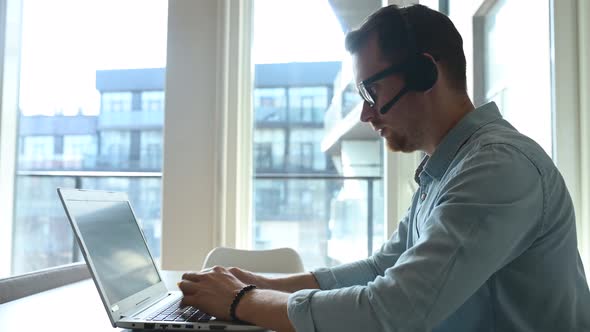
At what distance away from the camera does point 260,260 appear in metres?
2.13

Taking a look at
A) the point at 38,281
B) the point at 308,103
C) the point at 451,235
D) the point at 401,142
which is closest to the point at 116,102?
the point at 308,103

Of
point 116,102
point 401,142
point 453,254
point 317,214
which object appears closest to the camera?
point 453,254

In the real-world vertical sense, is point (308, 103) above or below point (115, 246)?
above

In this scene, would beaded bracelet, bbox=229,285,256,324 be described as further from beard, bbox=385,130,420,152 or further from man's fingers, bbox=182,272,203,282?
beard, bbox=385,130,420,152

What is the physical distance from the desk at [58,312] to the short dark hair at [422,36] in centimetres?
85

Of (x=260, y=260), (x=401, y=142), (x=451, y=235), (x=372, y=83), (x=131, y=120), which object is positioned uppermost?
(x=131, y=120)

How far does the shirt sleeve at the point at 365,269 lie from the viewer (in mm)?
1332

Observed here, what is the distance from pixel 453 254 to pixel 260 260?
1.43 meters

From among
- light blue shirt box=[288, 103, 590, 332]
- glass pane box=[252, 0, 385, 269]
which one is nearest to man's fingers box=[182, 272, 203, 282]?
light blue shirt box=[288, 103, 590, 332]

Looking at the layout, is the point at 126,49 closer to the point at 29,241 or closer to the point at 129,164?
the point at 129,164

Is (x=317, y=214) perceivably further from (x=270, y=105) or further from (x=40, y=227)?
(x=40, y=227)

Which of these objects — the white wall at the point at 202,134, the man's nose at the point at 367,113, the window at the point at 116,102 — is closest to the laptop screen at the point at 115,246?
the man's nose at the point at 367,113

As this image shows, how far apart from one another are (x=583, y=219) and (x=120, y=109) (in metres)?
2.77

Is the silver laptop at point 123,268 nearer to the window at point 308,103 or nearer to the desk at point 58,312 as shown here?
the desk at point 58,312
